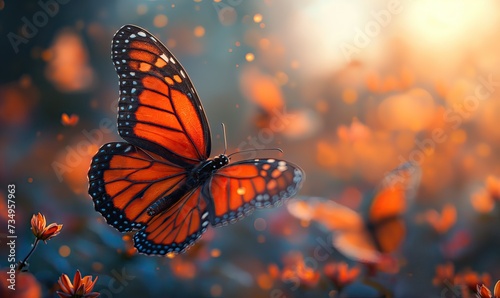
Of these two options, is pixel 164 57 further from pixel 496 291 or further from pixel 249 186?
pixel 496 291

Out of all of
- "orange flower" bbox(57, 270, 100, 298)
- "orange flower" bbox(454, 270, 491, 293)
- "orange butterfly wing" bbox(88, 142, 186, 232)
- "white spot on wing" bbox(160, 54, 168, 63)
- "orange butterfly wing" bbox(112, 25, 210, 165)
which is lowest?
"orange flower" bbox(454, 270, 491, 293)

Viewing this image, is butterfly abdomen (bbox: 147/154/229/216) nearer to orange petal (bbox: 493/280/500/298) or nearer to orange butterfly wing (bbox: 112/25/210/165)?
orange butterfly wing (bbox: 112/25/210/165)

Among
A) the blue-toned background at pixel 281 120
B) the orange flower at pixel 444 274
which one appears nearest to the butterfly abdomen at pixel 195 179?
the blue-toned background at pixel 281 120

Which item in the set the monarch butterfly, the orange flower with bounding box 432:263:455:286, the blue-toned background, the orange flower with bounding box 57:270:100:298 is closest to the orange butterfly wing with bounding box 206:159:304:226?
the monarch butterfly

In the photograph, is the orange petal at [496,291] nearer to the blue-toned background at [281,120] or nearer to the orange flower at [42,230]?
the blue-toned background at [281,120]

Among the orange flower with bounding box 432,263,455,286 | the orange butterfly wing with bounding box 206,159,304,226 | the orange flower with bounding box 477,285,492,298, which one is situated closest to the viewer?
the orange butterfly wing with bounding box 206,159,304,226

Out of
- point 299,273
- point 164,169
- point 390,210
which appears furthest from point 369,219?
point 164,169
